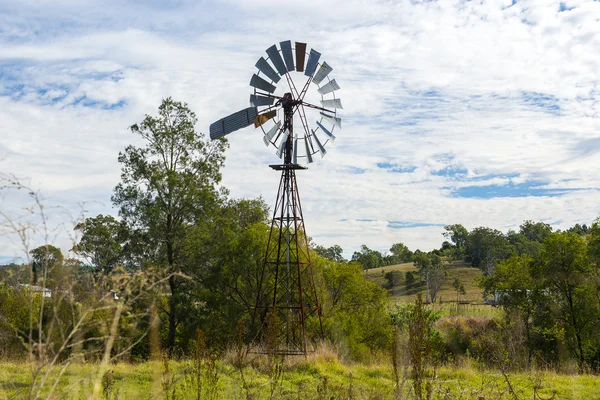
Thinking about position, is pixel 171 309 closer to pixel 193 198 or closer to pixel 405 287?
pixel 193 198

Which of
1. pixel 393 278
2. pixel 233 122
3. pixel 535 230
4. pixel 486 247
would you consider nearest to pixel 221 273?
pixel 233 122

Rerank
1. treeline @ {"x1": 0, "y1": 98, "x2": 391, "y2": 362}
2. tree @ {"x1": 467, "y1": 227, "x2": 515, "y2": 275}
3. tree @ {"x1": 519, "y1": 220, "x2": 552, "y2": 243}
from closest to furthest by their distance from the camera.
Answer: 1. treeline @ {"x1": 0, "y1": 98, "x2": 391, "y2": 362}
2. tree @ {"x1": 467, "y1": 227, "x2": 515, "y2": 275}
3. tree @ {"x1": 519, "y1": 220, "x2": 552, "y2": 243}

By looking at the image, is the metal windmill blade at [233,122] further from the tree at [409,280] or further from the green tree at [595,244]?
the tree at [409,280]

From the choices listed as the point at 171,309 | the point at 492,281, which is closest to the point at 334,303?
the point at 171,309

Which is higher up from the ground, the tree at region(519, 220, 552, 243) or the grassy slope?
the tree at region(519, 220, 552, 243)

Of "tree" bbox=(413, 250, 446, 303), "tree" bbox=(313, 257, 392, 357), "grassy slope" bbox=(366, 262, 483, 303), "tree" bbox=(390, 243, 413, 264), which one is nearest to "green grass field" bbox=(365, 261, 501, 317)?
"grassy slope" bbox=(366, 262, 483, 303)

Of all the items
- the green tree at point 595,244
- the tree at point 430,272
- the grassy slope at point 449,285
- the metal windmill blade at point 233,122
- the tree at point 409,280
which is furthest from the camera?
the tree at point 409,280

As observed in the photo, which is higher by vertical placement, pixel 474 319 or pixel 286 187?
pixel 286 187

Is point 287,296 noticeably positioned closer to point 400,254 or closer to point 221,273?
point 221,273

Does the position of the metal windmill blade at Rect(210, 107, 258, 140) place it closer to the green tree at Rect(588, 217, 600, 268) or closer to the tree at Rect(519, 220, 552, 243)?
the green tree at Rect(588, 217, 600, 268)

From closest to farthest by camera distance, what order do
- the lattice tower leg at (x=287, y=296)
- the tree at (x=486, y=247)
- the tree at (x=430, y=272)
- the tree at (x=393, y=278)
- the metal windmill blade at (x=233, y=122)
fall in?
the lattice tower leg at (x=287, y=296) → the metal windmill blade at (x=233, y=122) → the tree at (x=430, y=272) → the tree at (x=393, y=278) → the tree at (x=486, y=247)

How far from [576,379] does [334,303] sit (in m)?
15.9

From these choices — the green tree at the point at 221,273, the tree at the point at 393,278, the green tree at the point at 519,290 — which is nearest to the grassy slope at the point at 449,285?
the tree at the point at 393,278

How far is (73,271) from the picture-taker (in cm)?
295
